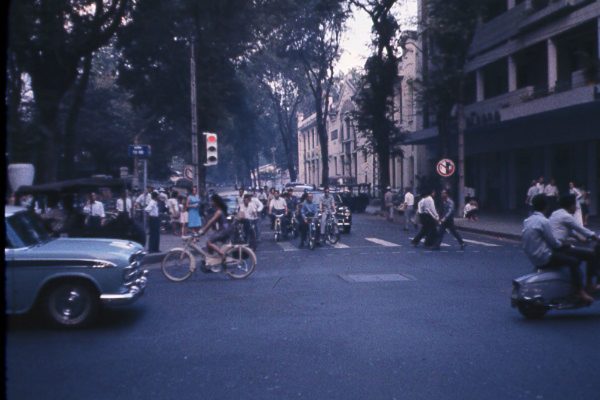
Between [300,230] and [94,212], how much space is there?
21.0 ft

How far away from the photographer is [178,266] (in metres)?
14.6

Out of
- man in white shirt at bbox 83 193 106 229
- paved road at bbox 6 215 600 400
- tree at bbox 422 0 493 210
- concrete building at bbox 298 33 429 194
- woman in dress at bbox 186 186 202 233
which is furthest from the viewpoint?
concrete building at bbox 298 33 429 194

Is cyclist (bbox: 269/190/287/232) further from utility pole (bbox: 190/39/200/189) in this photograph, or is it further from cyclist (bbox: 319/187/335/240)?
utility pole (bbox: 190/39/200/189)

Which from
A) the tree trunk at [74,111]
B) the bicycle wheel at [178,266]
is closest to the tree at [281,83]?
the tree trunk at [74,111]

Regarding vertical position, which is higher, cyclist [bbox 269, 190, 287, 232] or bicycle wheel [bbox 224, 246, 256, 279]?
cyclist [bbox 269, 190, 287, 232]

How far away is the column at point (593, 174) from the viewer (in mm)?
30914

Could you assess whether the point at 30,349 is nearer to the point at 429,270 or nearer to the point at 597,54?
the point at 429,270

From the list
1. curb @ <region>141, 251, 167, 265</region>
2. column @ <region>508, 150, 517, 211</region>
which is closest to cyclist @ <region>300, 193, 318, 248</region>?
curb @ <region>141, 251, 167, 265</region>

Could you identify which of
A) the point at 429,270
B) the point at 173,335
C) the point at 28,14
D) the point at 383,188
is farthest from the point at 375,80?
the point at 173,335

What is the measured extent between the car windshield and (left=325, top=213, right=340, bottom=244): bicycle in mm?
14006

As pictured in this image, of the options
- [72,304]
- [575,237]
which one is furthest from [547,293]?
[72,304]

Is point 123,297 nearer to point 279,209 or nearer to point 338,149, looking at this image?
point 279,209

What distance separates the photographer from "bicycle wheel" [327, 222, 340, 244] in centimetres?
2380

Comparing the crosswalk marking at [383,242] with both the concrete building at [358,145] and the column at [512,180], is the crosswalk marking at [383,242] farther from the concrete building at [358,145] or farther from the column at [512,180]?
the column at [512,180]
